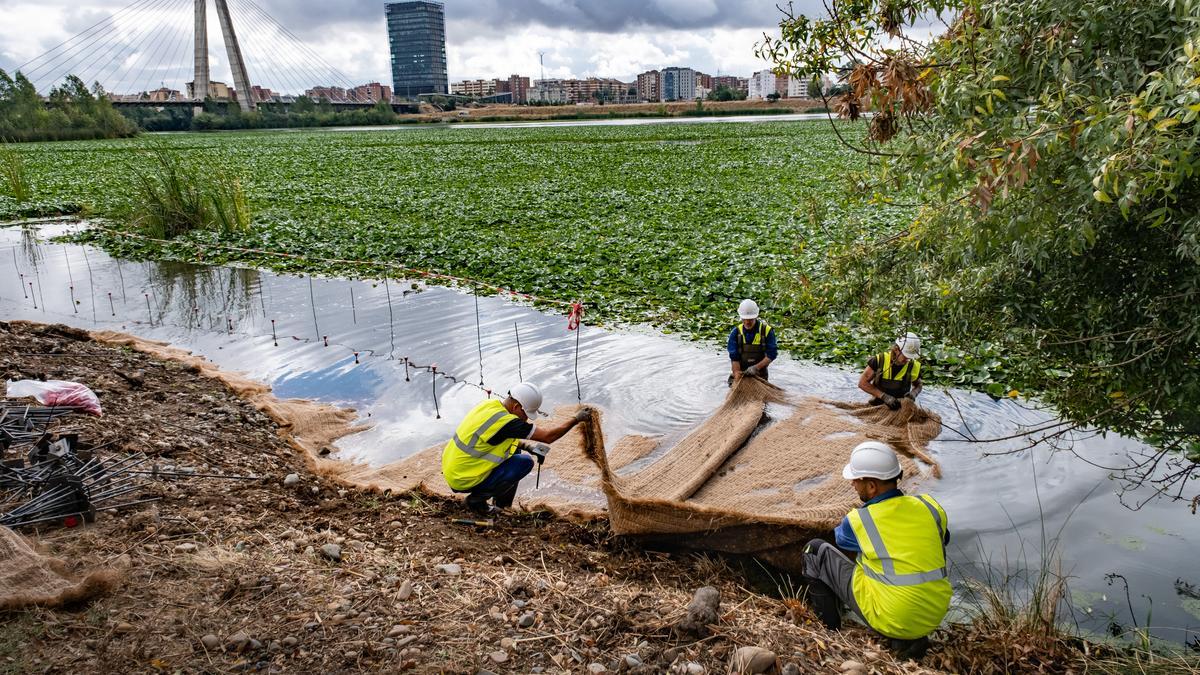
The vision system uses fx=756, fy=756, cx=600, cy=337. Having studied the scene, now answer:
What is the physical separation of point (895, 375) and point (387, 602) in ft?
17.4

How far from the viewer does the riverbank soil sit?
11.8ft

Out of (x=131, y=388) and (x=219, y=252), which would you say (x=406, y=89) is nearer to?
(x=219, y=252)

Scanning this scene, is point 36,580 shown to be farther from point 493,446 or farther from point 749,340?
point 749,340

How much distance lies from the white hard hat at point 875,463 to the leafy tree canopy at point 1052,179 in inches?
46.1

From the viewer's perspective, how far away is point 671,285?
40.2ft

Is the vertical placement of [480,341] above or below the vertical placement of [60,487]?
below

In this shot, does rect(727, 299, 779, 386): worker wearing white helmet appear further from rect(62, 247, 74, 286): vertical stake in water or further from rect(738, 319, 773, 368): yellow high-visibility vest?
rect(62, 247, 74, 286): vertical stake in water

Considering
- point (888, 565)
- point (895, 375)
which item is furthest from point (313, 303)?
point (888, 565)

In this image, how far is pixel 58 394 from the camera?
5.84 m

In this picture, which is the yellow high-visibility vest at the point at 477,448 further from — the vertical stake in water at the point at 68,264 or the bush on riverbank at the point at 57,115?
the bush on riverbank at the point at 57,115

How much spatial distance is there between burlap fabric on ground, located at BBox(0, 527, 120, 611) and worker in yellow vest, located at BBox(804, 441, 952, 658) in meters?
4.00

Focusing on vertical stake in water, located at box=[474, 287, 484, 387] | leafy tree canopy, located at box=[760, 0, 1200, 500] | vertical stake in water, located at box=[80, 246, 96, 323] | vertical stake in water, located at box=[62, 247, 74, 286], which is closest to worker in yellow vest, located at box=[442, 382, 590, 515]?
leafy tree canopy, located at box=[760, 0, 1200, 500]

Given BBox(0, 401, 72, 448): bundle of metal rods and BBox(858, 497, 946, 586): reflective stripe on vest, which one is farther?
BBox(0, 401, 72, 448): bundle of metal rods

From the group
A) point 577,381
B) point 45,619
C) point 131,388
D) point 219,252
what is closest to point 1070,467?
point 577,381
